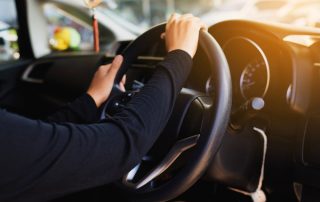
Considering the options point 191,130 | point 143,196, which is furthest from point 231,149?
point 143,196

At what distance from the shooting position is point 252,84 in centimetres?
117

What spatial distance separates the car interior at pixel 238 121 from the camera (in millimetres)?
831

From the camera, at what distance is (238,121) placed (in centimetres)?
102

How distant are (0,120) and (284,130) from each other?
0.75m

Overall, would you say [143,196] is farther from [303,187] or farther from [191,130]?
[303,187]

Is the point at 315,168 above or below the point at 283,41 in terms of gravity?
below

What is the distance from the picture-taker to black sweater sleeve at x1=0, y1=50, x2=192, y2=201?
25.4 inches

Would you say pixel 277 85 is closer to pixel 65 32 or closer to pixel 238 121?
pixel 238 121

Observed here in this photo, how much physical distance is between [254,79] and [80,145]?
0.63 m

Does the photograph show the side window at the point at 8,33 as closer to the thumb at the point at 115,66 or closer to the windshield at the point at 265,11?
the windshield at the point at 265,11

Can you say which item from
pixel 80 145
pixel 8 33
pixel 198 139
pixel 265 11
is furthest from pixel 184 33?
pixel 8 33

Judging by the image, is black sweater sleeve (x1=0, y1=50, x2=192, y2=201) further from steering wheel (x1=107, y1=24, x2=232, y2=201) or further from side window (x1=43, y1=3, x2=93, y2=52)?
side window (x1=43, y1=3, x2=93, y2=52)

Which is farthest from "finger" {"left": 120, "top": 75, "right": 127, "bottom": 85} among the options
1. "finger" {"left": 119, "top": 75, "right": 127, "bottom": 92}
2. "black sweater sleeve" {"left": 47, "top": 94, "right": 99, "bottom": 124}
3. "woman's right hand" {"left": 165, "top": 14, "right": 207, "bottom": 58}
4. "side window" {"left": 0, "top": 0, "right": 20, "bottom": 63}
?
"side window" {"left": 0, "top": 0, "right": 20, "bottom": 63}

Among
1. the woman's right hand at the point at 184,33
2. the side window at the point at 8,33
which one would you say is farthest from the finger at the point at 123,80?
the side window at the point at 8,33
